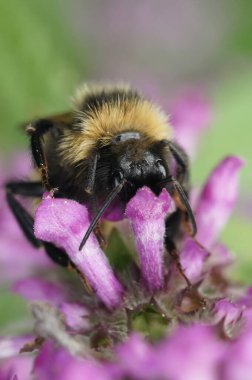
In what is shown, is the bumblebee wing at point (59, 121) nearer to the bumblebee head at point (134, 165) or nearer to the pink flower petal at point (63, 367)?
the bumblebee head at point (134, 165)

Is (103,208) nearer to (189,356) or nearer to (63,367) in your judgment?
(63,367)

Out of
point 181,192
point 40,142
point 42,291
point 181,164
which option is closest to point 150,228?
point 181,192

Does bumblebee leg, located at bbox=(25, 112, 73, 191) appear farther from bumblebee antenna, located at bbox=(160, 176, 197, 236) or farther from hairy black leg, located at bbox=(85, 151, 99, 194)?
bumblebee antenna, located at bbox=(160, 176, 197, 236)

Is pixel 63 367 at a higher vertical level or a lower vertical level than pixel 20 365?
higher

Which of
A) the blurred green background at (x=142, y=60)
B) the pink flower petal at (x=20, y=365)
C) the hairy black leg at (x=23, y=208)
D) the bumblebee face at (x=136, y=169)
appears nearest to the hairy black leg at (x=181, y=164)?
the bumblebee face at (x=136, y=169)

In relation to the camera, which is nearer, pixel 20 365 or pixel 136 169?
pixel 136 169

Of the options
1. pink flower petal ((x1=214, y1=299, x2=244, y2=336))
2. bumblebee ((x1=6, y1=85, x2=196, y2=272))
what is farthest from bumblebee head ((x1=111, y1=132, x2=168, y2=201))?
pink flower petal ((x1=214, y1=299, x2=244, y2=336))
